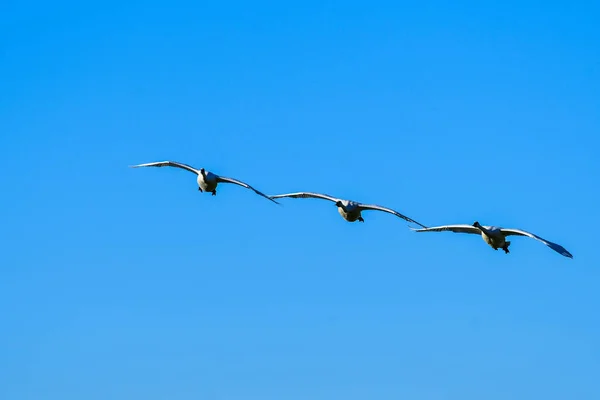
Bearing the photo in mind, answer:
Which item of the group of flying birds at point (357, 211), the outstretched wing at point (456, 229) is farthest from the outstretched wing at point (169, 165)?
the outstretched wing at point (456, 229)

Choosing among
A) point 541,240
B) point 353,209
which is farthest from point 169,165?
point 541,240

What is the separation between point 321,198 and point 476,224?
18.6 metres

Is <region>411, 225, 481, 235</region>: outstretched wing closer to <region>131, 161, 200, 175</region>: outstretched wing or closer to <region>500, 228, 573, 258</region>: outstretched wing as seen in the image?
<region>500, 228, 573, 258</region>: outstretched wing

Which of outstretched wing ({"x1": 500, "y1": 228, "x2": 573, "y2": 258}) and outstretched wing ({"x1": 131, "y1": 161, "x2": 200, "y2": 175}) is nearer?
outstretched wing ({"x1": 500, "y1": 228, "x2": 573, "y2": 258})

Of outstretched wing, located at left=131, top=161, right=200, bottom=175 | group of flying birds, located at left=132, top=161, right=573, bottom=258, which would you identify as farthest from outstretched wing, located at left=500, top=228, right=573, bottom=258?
outstretched wing, located at left=131, top=161, right=200, bottom=175

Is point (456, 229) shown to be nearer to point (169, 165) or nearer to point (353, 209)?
point (353, 209)

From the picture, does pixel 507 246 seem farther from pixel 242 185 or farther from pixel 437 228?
pixel 242 185

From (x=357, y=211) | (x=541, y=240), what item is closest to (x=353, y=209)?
(x=357, y=211)

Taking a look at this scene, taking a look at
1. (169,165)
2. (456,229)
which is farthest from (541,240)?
(169,165)

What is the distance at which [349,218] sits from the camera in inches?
5128

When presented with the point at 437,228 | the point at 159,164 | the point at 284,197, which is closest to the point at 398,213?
the point at 437,228

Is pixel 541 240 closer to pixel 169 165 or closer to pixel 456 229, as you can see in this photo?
pixel 456 229

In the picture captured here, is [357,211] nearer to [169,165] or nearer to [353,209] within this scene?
[353,209]

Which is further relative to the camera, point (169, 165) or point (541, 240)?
point (169, 165)
